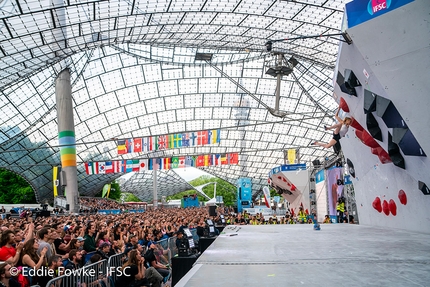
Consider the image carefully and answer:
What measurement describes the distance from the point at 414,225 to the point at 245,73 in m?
39.4

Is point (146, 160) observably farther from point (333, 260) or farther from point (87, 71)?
point (333, 260)

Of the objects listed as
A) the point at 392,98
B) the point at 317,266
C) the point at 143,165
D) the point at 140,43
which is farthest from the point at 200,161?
the point at 317,266

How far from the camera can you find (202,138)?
33594 mm

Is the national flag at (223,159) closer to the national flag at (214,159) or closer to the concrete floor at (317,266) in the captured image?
the national flag at (214,159)

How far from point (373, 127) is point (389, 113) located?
1530 millimetres

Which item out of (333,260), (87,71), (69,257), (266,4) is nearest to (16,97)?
(87,71)

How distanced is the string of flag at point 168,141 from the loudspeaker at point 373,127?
22.8m

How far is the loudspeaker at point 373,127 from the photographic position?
10.5 m

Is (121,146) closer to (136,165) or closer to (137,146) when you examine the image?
(137,146)

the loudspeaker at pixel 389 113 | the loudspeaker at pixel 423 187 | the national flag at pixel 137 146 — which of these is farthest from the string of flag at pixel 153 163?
the loudspeaker at pixel 389 113

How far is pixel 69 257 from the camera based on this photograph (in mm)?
7340

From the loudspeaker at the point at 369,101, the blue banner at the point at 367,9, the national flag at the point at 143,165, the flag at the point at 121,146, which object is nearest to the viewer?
the blue banner at the point at 367,9

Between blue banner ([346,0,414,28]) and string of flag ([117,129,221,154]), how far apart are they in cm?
2541

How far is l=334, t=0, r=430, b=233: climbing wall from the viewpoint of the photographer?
724cm
